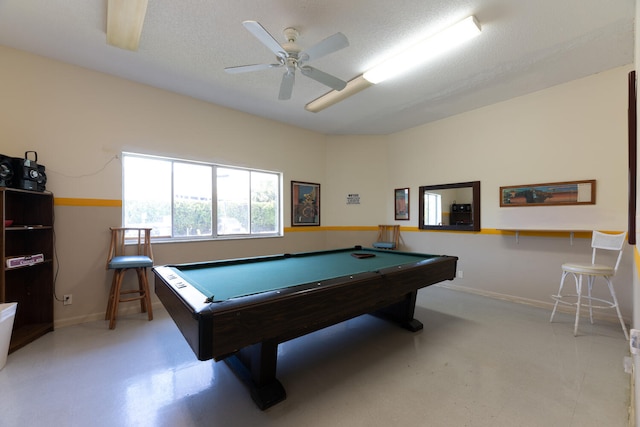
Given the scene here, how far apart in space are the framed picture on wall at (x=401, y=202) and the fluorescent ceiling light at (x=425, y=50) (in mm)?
2445

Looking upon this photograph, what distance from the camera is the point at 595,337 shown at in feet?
8.50

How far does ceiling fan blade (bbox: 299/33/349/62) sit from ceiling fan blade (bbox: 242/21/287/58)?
0.19 meters

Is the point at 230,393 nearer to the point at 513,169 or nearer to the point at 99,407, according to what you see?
the point at 99,407

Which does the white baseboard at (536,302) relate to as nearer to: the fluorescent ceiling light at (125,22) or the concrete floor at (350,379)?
the concrete floor at (350,379)

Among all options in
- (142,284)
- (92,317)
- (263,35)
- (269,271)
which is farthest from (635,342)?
(92,317)

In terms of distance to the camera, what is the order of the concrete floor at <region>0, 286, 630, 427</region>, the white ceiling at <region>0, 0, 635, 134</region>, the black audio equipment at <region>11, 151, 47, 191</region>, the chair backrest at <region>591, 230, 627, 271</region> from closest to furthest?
the concrete floor at <region>0, 286, 630, 427</region>
the white ceiling at <region>0, 0, 635, 134</region>
the black audio equipment at <region>11, 151, 47, 191</region>
the chair backrest at <region>591, 230, 627, 271</region>

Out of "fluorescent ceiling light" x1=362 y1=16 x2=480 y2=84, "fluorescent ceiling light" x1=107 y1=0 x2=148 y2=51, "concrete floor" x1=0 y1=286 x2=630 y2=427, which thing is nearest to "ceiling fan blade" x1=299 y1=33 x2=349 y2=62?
"fluorescent ceiling light" x1=362 y1=16 x2=480 y2=84

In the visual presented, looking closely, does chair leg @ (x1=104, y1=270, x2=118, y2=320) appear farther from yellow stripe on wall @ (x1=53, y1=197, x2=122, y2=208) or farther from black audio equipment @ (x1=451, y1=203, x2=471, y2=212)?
black audio equipment @ (x1=451, y1=203, x2=471, y2=212)

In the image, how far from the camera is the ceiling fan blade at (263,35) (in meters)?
1.88

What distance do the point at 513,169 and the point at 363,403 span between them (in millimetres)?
3792

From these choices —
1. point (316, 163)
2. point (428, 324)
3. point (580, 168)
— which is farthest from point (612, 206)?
point (316, 163)

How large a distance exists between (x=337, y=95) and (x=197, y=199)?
102 inches

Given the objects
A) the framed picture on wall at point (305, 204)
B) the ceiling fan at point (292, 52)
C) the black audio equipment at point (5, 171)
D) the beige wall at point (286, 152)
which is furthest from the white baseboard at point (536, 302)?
the black audio equipment at point (5, 171)

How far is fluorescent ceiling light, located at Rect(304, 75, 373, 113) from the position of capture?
329cm
